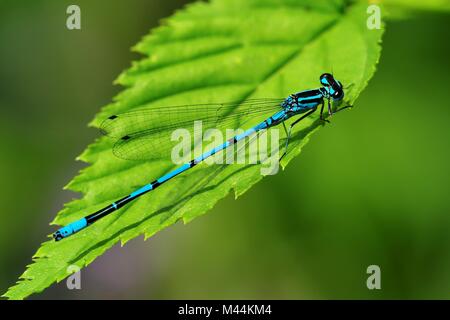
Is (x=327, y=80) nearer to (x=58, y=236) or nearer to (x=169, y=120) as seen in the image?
(x=169, y=120)

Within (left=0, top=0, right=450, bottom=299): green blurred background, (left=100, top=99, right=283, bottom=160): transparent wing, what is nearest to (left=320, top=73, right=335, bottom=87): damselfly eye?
(left=100, top=99, right=283, bottom=160): transparent wing

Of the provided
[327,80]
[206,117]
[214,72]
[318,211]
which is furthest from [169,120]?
[318,211]

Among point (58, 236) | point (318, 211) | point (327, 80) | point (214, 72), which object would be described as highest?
point (214, 72)

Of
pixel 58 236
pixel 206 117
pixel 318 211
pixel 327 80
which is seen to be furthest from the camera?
pixel 318 211

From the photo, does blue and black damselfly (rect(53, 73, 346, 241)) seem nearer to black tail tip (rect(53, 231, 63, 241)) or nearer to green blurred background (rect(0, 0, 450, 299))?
black tail tip (rect(53, 231, 63, 241))

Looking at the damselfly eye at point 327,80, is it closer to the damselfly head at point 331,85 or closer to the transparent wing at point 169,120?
the damselfly head at point 331,85

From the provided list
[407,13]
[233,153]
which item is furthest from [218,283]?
[407,13]
